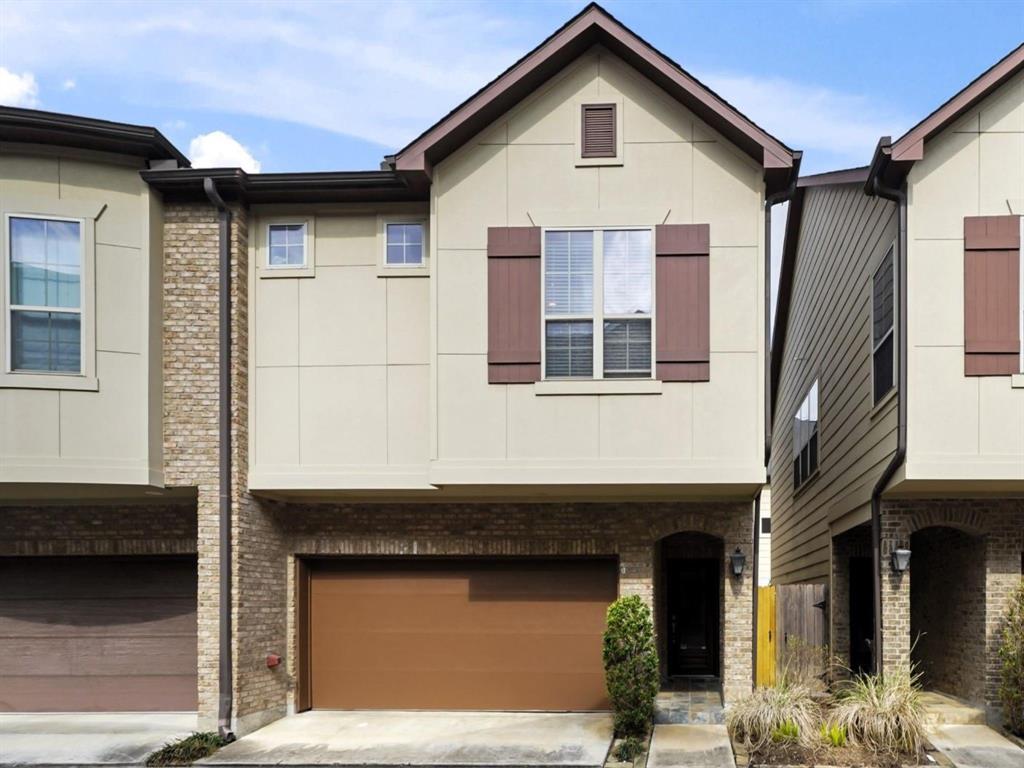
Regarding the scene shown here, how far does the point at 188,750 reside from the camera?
36.7 ft

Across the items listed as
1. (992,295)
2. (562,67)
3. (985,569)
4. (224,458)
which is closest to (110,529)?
(224,458)

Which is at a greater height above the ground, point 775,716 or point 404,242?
point 404,242

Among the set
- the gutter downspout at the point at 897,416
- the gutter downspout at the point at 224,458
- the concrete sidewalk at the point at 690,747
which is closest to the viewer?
the concrete sidewalk at the point at 690,747

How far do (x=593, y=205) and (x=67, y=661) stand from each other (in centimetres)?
860

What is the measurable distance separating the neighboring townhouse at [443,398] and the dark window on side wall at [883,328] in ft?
5.06

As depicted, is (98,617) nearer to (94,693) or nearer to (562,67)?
(94,693)

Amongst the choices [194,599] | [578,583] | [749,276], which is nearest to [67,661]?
[194,599]

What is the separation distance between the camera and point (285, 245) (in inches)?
506

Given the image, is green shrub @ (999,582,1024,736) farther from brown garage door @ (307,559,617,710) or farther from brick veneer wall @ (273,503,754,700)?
brown garage door @ (307,559,617,710)

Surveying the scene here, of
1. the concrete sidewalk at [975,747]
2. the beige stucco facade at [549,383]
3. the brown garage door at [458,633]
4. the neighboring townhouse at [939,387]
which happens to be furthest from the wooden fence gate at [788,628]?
the beige stucco facade at [549,383]

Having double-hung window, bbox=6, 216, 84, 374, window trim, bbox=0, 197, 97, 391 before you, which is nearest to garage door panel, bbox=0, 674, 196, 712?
window trim, bbox=0, 197, 97, 391

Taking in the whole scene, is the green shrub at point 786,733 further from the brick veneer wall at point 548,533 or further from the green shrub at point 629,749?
the brick veneer wall at point 548,533

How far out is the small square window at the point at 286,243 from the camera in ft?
42.1

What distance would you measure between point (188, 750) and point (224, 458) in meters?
3.07
